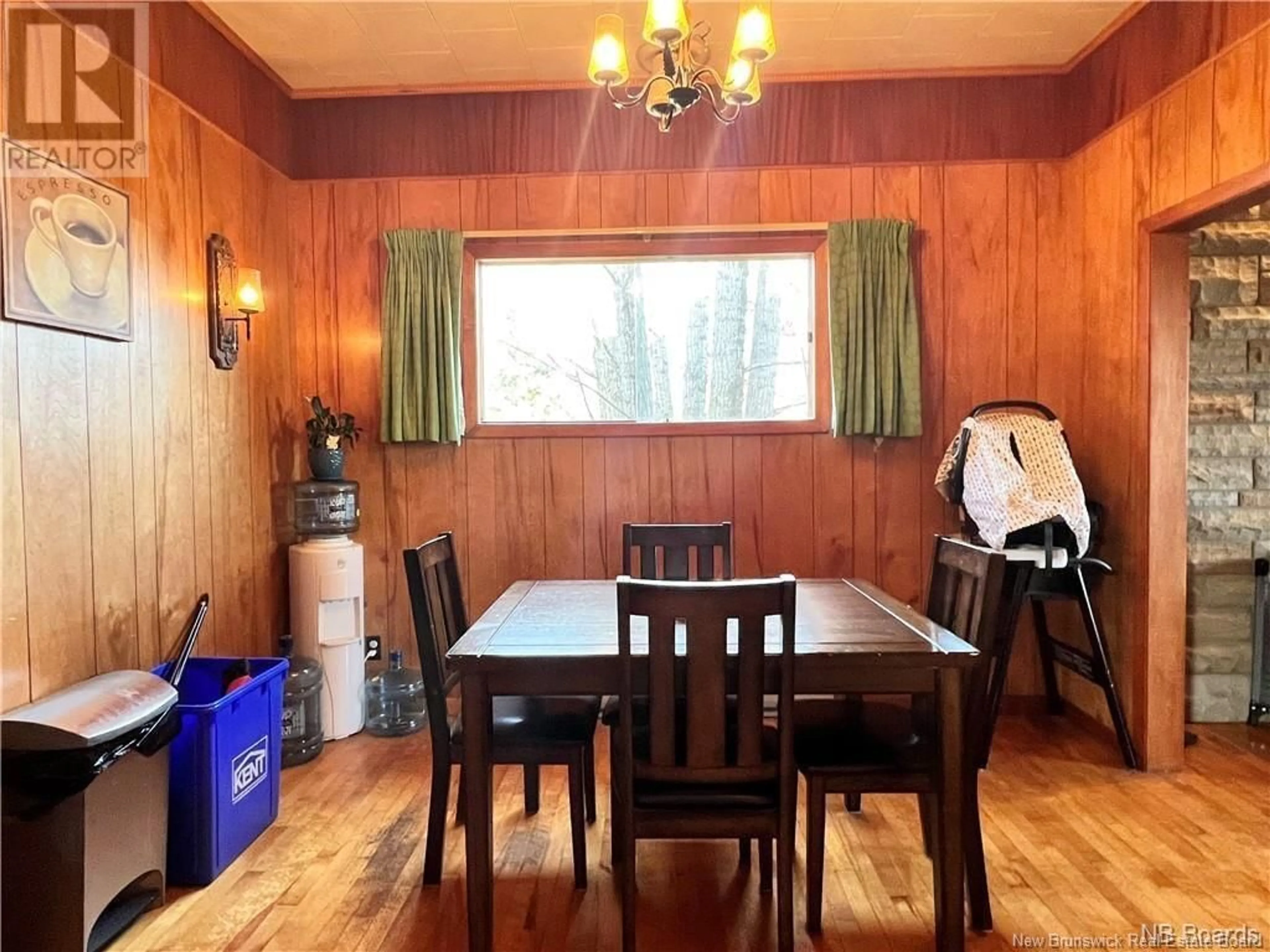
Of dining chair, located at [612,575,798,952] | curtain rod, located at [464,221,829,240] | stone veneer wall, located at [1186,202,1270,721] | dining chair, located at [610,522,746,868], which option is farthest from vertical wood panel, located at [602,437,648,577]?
stone veneer wall, located at [1186,202,1270,721]

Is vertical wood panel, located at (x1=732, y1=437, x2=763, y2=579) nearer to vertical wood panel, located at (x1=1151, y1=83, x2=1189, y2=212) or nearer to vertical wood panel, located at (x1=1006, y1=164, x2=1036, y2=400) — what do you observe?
vertical wood panel, located at (x1=1006, y1=164, x2=1036, y2=400)

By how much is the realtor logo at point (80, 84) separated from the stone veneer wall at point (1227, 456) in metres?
3.93

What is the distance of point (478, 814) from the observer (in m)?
1.83

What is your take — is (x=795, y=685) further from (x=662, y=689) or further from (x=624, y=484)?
(x=624, y=484)

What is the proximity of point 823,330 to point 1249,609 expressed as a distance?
211 centimetres

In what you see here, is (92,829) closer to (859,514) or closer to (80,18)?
(80,18)

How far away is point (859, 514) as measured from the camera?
3510mm

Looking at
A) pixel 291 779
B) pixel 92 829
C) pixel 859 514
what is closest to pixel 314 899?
pixel 92 829

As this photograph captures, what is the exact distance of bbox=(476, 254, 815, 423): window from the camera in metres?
3.56

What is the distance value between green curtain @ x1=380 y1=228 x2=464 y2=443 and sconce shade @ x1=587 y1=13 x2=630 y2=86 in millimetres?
1463

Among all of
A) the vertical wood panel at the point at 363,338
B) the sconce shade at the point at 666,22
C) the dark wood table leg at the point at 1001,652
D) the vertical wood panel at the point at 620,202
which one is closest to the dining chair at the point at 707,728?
the dark wood table leg at the point at 1001,652

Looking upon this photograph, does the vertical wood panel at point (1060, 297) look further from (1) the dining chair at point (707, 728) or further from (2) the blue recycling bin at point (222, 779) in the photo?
(2) the blue recycling bin at point (222, 779)

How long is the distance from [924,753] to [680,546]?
1.10 metres

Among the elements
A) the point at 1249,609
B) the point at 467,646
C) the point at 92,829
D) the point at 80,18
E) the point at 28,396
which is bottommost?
the point at 92,829
